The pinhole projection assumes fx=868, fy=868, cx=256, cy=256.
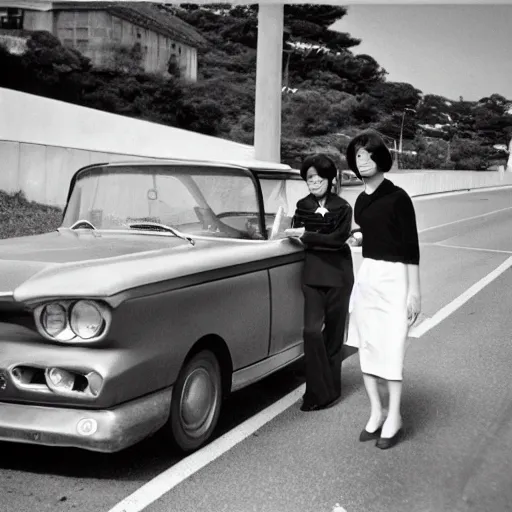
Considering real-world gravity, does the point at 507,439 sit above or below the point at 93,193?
below

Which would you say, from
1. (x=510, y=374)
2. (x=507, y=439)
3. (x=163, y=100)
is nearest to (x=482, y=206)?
(x=163, y=100)

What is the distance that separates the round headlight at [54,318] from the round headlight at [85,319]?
0.05 meters

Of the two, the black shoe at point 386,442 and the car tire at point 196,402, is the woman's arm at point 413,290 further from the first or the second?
the car tire at point 196,402

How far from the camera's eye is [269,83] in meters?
13.8

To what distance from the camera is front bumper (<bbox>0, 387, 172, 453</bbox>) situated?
3762 millimetres

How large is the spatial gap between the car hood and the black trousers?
1.15ft

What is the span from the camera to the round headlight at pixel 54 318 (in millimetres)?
3857

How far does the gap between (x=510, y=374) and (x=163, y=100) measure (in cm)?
1160

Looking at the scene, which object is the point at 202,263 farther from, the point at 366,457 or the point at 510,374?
the point at 510,374

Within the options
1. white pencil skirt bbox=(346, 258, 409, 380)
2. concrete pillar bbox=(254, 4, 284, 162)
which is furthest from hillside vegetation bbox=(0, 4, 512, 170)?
white pencil skirt bbox=(346, 258, 409, 380)

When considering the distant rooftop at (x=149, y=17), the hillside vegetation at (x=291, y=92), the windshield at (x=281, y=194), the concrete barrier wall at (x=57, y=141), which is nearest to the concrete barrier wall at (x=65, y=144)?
the concrete barrier wall at (x=57, y=141)

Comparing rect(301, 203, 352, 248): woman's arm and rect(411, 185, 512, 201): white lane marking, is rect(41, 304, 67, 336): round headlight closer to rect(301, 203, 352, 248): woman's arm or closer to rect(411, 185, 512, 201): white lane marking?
rect(301, 203, 352, 248): woman's arm

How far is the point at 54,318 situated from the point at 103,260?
452 mm

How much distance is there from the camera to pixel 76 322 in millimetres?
3850
